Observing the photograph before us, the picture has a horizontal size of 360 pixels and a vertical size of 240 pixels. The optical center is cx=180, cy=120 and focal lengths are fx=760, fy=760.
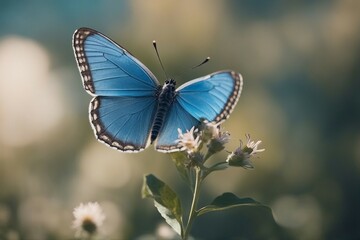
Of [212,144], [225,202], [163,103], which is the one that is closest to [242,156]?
[212,144]

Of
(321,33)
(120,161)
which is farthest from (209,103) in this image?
(321,33)

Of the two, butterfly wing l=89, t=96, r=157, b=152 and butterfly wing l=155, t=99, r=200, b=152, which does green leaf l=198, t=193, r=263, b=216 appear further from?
butterfly wing l=89, t=96, r=157, b=152

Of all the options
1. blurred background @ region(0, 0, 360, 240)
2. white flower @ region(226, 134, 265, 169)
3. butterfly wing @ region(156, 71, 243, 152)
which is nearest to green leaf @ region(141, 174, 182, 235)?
white flower @ region(226, 134, 265, 169)

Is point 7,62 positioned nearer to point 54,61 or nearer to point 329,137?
point 54,61

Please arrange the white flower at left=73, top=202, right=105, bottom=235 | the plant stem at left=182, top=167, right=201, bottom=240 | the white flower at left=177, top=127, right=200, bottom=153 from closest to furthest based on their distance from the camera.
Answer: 1. the plant stem at left=182, top=167, right=201, bottom=240
2. the white flower at left=177, top=127, right=200, bottom=153
3. the white flower at left=73, top=202, right=105, bottom=235

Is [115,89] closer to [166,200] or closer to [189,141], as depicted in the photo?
[189,141]

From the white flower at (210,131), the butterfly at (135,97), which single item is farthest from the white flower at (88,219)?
the white flower at (210,131)

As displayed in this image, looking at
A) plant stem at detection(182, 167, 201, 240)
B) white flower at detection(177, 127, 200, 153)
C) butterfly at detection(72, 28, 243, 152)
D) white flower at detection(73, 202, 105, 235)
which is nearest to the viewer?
plant stem at detection(182, 167, 201, 240)

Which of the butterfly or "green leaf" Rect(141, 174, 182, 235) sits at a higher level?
the butterfly
